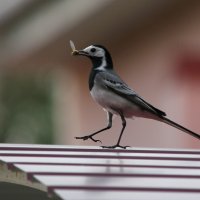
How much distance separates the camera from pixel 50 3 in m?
9.18

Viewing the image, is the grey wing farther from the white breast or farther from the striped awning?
the striped awning

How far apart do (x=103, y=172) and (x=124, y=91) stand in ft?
4.72

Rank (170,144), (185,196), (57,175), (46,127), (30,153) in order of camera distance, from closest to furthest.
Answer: (185,196) < (57,175) < (30,153) < (170,144) < (46,127)

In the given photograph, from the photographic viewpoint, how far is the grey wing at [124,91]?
436cm

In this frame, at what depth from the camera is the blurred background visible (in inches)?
339

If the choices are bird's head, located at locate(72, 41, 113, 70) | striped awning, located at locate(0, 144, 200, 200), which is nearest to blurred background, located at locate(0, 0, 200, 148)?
bird's head, located at locate(72, 41, 113, 70)

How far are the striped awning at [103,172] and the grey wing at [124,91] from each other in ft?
1.87

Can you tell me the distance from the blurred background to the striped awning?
4.77 meters

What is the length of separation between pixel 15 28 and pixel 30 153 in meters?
5.57

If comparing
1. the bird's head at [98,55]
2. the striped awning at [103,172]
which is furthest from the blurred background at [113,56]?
the striped awning at [103,172]

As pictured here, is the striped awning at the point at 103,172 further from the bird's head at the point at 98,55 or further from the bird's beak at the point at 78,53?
the bird's head at the point at 98,55

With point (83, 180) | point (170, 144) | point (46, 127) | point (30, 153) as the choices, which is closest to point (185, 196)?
point (83, 180)

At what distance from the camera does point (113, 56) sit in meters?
8.68

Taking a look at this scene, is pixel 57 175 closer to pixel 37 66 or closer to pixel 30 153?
pixel 30 153
